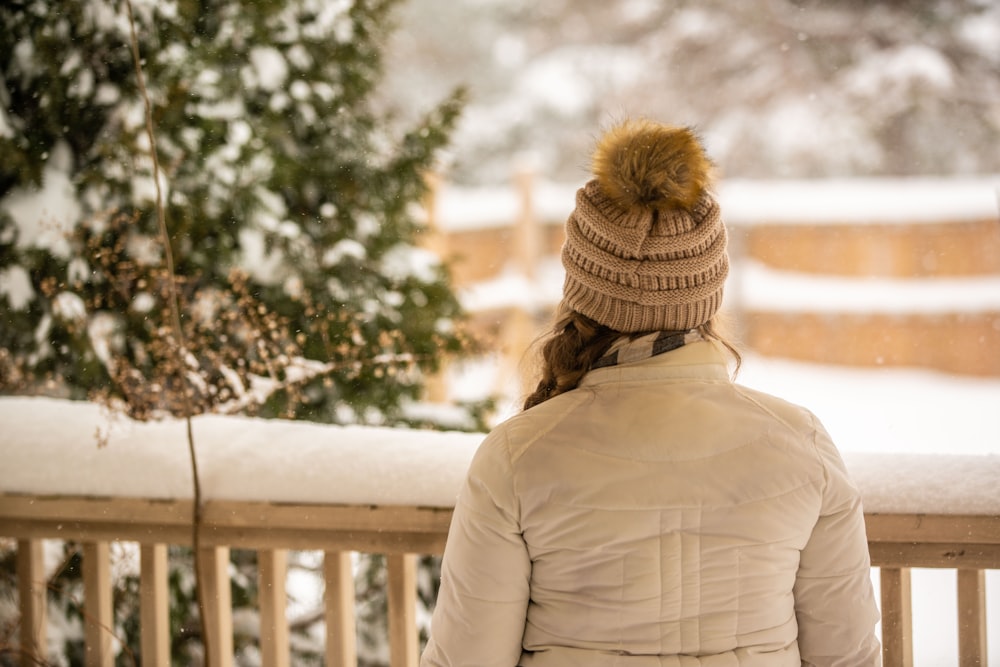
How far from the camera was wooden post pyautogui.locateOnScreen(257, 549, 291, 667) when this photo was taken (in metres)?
1.60

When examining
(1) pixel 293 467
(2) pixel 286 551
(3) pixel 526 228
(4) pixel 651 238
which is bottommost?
(2) pixel 286 551

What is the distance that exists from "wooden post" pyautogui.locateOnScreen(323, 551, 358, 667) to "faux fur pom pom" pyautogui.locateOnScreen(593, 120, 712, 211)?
3.09 ft

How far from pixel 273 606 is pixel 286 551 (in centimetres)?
11

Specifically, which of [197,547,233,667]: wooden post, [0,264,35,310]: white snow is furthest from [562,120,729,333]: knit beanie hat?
[0,264,35,310]: white snow

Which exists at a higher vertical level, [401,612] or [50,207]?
[50,207]

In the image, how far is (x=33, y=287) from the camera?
6.62 feet

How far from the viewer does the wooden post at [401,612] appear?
156 cm

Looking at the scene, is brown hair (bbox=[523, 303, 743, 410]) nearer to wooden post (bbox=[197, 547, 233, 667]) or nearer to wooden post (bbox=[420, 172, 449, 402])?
wooden post (bbox=[197, 547, 233, 667])

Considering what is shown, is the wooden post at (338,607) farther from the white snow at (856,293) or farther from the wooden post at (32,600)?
the white snow at (856,293)

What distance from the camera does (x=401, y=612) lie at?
1566 mm

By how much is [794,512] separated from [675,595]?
0.56 feet

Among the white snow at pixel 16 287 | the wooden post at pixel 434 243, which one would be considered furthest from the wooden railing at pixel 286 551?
the wooden post at pixel 434 243

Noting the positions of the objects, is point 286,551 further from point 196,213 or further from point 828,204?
point 828,204

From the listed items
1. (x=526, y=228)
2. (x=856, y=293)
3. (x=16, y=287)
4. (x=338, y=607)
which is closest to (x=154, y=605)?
(x=338, y=607)
